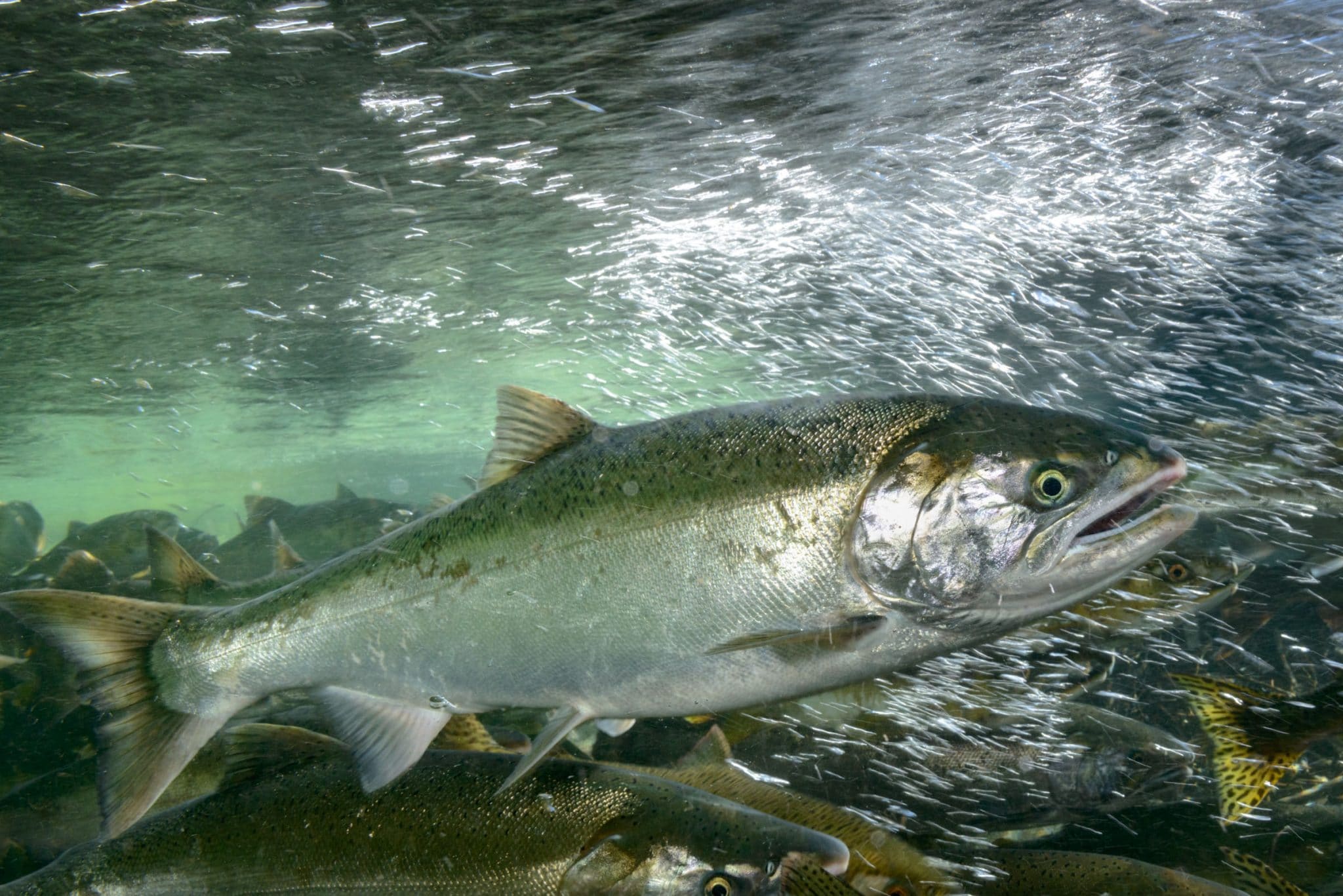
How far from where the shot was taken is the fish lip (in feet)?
6.07

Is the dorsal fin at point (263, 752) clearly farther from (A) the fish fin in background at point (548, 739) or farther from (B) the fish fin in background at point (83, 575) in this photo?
(B) the fish fin in background at point (83, 575)

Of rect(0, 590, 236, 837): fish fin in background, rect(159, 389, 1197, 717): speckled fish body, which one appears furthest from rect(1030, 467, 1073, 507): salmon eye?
rect(0, 590, 236, 837): fish fin in background

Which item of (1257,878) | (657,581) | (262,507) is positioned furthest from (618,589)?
(262,507)

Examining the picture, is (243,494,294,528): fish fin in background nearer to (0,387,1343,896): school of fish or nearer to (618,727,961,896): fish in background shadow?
(0,387,1343,896): school of fish

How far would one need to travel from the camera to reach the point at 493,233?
33.0 ft

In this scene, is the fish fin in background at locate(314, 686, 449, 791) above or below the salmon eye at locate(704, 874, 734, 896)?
above

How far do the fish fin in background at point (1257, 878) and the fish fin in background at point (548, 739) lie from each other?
1.93 meters

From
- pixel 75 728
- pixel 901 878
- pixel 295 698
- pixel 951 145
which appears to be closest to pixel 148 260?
pixel 75 728

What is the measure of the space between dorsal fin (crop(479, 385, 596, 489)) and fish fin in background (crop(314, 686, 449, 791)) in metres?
0.66

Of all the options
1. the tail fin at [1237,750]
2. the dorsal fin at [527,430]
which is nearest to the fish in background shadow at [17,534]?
the dorsal fin at [527,430]

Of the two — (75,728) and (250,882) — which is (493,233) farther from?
(250,882)

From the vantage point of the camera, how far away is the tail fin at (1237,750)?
8.30ft

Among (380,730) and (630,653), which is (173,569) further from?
(630,653)

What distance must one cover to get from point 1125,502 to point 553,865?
1638 mm
